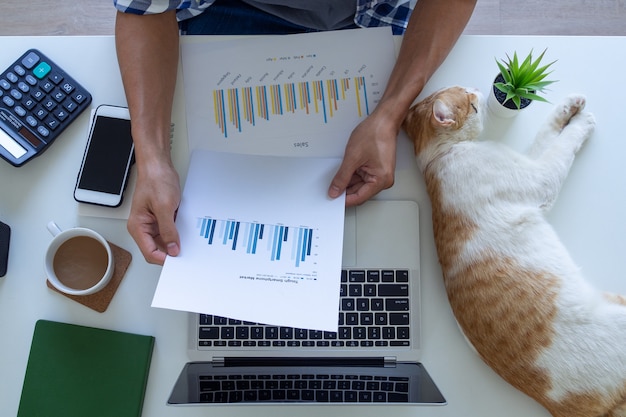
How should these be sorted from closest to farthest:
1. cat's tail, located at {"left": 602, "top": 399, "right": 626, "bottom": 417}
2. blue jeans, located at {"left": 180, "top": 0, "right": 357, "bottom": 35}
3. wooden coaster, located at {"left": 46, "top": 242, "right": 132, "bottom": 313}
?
1. cat's tail, located at {"left": 602, "top": 399, "right": 626, "bottom": 417}
2. wooden coaster, located at {"left": 46, "top": 242, "right": 132, "bottom": 313}
3. blue jeans, located at {"left": 180, "top": 0, "right": 357, "bottom": 35}

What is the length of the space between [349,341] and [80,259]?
42 centimetres

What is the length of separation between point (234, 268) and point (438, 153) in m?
0.35

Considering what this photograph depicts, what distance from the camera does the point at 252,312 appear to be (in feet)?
2.17

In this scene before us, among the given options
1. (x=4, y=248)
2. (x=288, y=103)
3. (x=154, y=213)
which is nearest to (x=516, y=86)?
(x=288, y=103)

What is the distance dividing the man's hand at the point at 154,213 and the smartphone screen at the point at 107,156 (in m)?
0.06

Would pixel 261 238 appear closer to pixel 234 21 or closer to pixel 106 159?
pixel 106 159

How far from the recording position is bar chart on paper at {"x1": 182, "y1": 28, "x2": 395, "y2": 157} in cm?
78

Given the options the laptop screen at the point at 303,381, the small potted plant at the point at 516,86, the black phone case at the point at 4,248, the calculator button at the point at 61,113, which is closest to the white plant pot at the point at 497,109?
the small potted plant at the point at 516,86

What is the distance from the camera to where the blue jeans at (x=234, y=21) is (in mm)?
876

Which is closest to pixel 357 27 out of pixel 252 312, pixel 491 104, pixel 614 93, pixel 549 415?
pixel 491 104

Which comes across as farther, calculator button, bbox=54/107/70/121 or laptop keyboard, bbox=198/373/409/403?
calculator button, bbox=54/107/70/121

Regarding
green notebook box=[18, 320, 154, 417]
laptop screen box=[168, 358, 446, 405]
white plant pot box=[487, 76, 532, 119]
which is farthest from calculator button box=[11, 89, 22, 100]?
white plant pot box=[487, 76, 532, 119]

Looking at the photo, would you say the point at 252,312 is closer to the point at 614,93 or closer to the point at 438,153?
the point at 438,153

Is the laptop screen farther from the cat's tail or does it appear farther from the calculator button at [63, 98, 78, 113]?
the calculator button at [63, 98, 78, 113]
